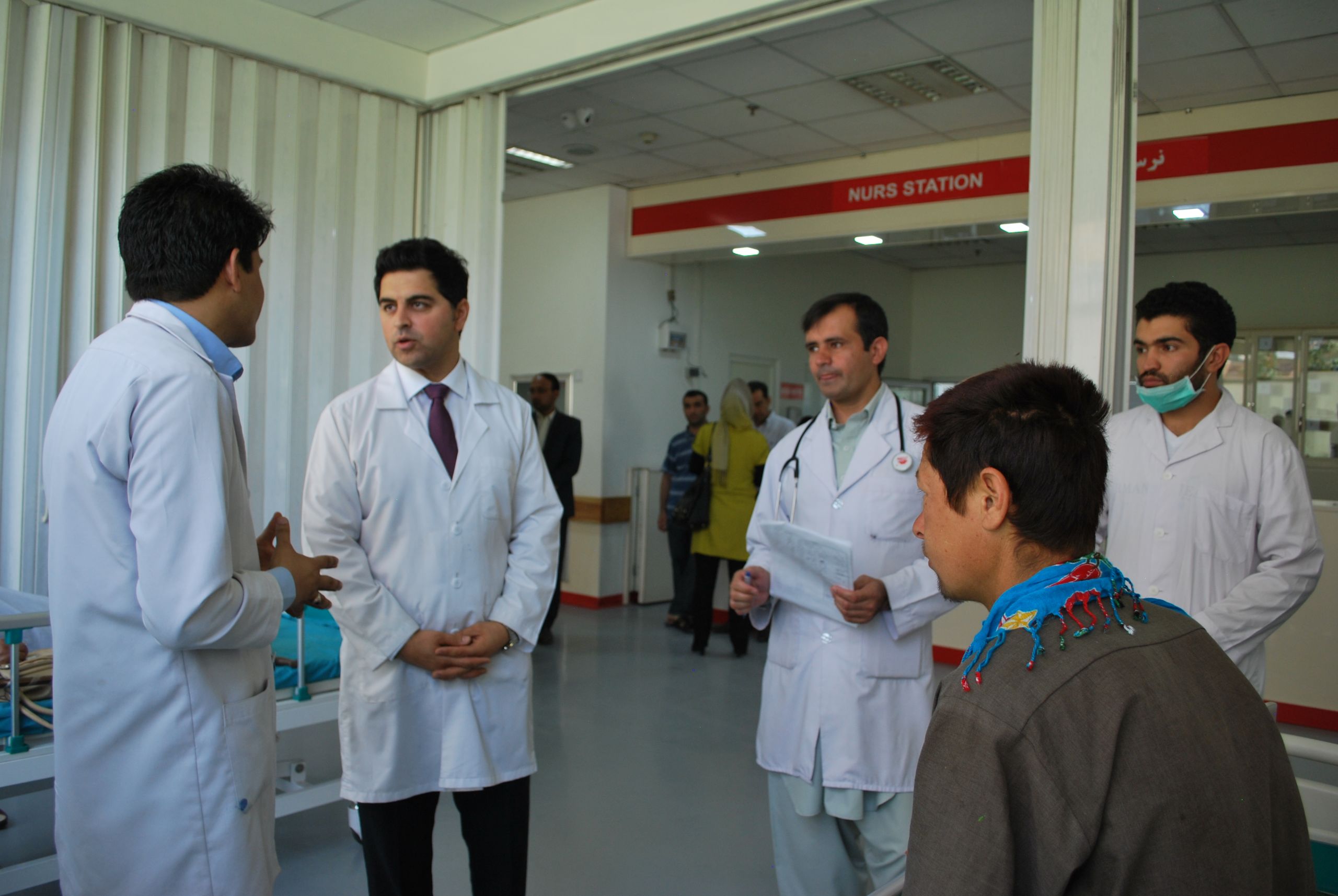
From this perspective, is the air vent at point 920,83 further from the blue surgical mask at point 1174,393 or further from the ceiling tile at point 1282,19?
the blue surgical mask at point 1174,393

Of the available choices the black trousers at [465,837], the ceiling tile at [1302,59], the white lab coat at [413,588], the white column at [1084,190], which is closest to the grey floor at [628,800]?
the black trousers at [465,837]

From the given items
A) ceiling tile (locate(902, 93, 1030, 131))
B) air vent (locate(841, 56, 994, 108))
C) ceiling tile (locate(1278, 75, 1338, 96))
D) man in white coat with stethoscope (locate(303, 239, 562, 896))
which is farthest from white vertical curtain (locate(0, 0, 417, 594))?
ceiling tile (locate(1278, 75, 1338, 96))

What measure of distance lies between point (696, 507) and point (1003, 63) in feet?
10.7

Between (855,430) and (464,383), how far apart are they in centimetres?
101

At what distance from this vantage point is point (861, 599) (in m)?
2.17

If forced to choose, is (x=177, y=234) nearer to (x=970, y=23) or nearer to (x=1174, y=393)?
(x=1174, y=393)

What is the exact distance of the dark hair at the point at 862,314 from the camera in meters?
2.42

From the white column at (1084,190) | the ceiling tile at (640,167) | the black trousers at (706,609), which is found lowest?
the black trousers at (706,609)

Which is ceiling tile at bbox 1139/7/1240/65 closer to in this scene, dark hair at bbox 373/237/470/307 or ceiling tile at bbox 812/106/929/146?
ceiling tile at bbox 812/106/929/146

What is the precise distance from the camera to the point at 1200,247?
32.0 ft

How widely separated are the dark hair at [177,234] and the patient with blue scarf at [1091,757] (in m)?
1.41

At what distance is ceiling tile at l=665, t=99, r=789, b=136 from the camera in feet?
19.8

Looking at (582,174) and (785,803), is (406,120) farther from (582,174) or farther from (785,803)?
(785,803)

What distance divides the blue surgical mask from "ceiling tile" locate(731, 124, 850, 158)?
4.30 meters
